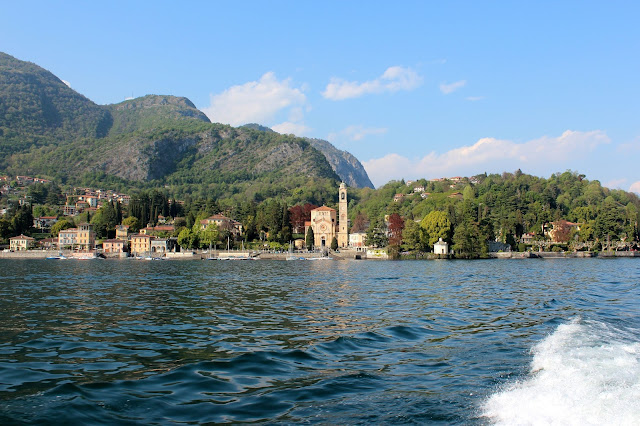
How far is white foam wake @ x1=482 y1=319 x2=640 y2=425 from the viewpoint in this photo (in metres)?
8.07

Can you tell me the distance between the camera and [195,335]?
16.4 metres

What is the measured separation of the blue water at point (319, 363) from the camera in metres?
8.85

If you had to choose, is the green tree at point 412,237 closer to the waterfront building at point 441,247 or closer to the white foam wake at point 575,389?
the waterfront building at point 441,247

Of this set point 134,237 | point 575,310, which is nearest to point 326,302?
point 575,310

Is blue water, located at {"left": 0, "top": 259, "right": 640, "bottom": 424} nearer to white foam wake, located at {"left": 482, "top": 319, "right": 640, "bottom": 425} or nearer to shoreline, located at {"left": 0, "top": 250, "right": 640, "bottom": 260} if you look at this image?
white foam wake, located at {"left": 482, "top": 319, "right": 640, "bottom": 425}

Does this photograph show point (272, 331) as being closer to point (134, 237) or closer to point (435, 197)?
point (134, 237)

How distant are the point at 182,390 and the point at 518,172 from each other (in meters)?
197

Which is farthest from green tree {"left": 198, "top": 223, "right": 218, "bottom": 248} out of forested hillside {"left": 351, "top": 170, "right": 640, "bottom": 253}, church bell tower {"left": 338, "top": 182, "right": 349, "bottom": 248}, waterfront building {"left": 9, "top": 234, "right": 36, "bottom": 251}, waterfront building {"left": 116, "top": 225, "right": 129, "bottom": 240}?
waterfront building {"left": 9, "top": 234, "right": 36, "bottom": 251}

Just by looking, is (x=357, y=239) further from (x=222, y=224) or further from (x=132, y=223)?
(x=132, y=223)

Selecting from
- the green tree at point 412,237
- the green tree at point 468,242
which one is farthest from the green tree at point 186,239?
the green tree at point 468,242

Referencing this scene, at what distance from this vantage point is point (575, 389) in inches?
374

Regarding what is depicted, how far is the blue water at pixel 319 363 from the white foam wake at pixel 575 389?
0.04m

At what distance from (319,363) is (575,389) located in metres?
5.46

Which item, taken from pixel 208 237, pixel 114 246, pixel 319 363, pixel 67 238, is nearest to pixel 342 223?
pixel 208 237
